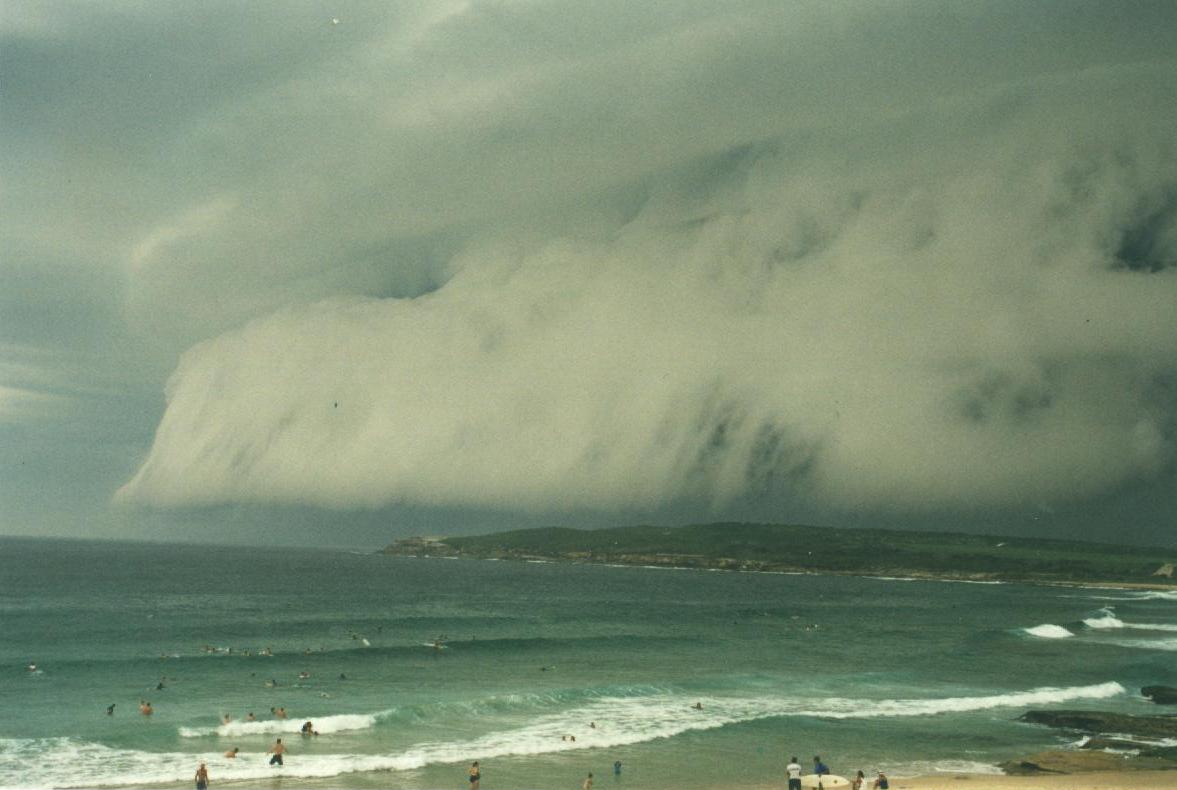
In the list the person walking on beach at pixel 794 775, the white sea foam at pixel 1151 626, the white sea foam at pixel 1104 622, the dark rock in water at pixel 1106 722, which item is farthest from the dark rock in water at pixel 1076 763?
the white sea foam at pixel 1151 626

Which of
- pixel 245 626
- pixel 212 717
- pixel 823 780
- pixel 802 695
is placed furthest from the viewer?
pixel 245 626

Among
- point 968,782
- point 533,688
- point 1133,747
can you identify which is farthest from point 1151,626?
point 968,782

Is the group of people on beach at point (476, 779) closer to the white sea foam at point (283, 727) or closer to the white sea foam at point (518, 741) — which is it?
the white sea foam at point (518, 741)

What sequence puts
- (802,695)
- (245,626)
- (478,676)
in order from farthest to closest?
(245,626)
(478,676)
(802,695)

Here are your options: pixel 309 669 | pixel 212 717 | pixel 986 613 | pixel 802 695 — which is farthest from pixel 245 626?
pixel 986 613

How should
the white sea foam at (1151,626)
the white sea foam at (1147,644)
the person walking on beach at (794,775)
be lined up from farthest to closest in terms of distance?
the white sea foam at (1151,626) < the white sea foam at (1147,644) < the person walking on beach at (794,775)

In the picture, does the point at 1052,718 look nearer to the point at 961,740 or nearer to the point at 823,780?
the point at 961,740
